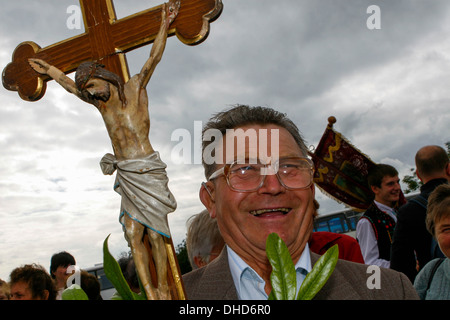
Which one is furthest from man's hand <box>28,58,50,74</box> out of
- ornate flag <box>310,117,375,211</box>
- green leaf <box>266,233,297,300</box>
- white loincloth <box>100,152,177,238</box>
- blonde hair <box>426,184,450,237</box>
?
ornate flag <box>310,117,375,211</box>

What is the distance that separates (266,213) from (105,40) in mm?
1067

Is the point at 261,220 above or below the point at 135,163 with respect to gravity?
below

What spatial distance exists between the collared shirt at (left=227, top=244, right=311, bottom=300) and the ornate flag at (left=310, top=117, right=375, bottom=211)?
340cm

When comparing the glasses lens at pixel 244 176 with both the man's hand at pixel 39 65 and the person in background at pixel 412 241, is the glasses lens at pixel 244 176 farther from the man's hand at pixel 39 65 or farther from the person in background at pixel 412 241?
the person in background at pixel 412 241

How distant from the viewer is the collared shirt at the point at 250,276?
189cm

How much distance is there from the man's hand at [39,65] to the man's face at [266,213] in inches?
37.7

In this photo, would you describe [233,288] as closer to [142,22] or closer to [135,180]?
[135,180]

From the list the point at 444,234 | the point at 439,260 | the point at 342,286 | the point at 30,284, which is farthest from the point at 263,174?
the point at 30,284

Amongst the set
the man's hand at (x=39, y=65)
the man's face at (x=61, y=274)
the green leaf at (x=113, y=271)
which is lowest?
the man's face at (x=61, y=274)

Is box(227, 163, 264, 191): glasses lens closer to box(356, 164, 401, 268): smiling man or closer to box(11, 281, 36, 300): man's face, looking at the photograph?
box(356, 164, 401, 268): smiling man

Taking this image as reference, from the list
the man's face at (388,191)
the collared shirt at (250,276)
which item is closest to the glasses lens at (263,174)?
the collared shirt at (250,276)

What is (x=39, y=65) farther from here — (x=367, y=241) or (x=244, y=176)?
(x=367, y=241)

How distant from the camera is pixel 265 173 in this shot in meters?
1.89

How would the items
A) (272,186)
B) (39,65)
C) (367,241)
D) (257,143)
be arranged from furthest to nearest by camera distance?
(367,241)
(39,65)
(257,143)
(272,186)
